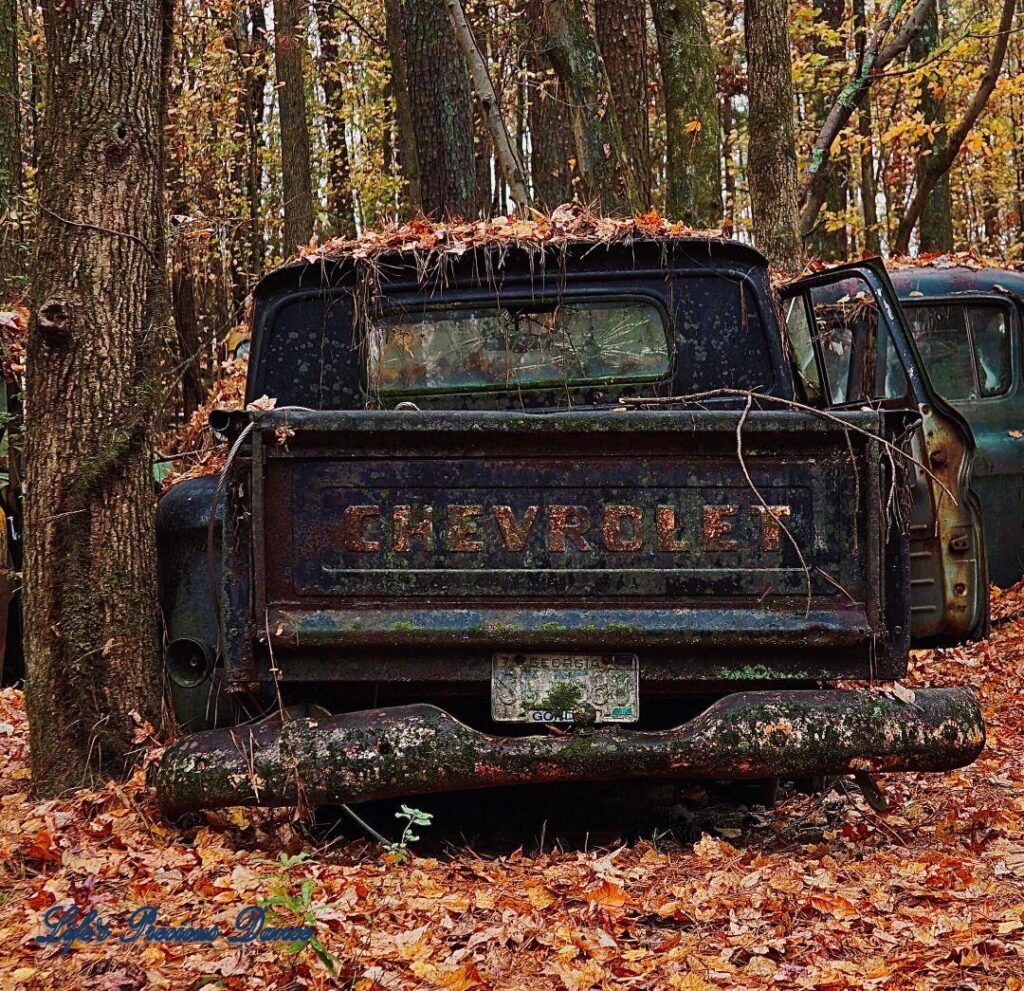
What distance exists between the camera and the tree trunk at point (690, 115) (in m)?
11.1

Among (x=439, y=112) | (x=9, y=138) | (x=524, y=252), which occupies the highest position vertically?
(x=9, y=138)

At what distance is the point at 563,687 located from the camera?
A: 13.6 ft

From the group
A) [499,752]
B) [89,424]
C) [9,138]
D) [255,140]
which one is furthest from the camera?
[255,140]

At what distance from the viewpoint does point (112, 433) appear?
455 centimetres

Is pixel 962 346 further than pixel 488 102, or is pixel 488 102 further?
pixel 488 102

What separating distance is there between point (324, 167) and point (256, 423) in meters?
21.3

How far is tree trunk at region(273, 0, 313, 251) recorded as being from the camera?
14.5 meters

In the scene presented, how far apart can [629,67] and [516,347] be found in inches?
318

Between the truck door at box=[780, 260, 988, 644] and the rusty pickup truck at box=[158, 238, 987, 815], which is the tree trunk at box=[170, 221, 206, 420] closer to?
the truck door at box=[780, 260, 988, 644]

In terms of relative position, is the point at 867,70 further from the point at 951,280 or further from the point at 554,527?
the point at 554,527

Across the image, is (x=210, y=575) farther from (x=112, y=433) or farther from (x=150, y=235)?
(x=150, y=235)

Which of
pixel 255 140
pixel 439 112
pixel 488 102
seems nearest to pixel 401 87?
pixel 439 112

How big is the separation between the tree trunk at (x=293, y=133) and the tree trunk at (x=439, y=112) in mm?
3840

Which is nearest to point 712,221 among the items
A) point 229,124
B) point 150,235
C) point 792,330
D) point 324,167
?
point 792,330
